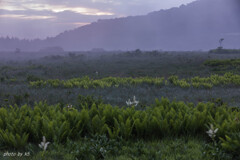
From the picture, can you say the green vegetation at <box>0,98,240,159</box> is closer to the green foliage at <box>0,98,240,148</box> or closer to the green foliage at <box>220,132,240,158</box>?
the green foliage at <box>0,98,240,148</box>

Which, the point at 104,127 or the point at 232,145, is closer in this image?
the point at 232,145

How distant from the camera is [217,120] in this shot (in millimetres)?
5293

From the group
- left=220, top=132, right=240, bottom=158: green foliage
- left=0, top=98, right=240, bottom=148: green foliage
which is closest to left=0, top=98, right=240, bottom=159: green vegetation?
left=0, top=98, right=240, bottom=148: green foliage

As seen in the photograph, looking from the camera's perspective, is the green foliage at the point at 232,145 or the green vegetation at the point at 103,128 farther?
the green vegetation at the point at 103,128

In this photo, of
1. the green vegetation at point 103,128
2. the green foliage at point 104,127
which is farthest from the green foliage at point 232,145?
the green foliage at point 104,127

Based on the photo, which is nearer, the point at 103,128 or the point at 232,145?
the point at 232,145

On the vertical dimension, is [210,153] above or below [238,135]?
below

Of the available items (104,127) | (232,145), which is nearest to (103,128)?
(104,127)

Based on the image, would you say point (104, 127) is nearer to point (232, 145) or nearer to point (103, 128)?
point (103, 128)

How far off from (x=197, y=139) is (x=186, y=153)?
0.92m

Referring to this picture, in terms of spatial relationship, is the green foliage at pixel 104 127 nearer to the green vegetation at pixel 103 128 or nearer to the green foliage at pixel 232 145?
the green vegetation at pixel 103 128

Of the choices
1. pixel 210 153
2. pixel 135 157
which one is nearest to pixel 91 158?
pixel 135 157

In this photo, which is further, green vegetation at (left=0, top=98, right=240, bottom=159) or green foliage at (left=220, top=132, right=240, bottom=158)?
green vegetation at (left=0, top=98, right=240, bottom=159)

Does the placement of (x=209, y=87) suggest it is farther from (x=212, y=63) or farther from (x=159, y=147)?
(x=212, y=63)
